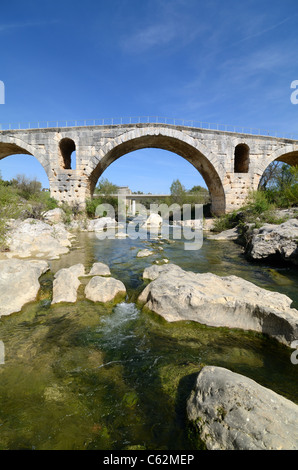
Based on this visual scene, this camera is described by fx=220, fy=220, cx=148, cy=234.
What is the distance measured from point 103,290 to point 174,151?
709 inches

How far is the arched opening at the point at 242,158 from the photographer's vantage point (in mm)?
17795

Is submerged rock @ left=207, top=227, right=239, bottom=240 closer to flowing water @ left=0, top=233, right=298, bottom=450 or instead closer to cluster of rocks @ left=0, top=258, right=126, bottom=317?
flowing water @ left=0, top=233, right=298, bottom=450

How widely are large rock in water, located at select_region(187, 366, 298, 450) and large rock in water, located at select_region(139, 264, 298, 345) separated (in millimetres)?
1300

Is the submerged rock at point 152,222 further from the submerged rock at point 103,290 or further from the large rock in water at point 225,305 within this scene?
the large rock in water at point 225,305

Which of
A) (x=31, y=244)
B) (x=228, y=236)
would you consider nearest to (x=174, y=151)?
(x=228, y=236)

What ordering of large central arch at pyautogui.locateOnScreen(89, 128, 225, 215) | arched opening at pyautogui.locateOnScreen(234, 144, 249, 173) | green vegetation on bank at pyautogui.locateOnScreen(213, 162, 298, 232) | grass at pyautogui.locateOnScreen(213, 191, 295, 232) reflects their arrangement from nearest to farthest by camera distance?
grass at pyautogui.locateOnScreen(213, 191, 295, 232), green vegetation on bank at pyautogui.locateOnScreen(213, 162, 298, 232), large central arch at pyautogui.locateOnScreen(89, 128, 225, 215), arched opening at pyautogui.locateOnScreen(234, 144, 249, 173)

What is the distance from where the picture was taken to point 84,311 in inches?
142

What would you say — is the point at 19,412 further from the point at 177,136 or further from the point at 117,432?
the point at 177,136

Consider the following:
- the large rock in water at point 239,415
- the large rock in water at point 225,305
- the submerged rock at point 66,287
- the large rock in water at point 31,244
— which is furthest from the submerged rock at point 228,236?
the large rock in water at point 239,415

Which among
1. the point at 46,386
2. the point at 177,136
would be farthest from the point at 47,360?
the point at 177,136

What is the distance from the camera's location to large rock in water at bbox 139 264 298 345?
109 inches

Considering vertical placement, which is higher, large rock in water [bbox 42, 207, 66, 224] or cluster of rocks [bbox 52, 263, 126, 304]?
large rock in water [bbox 42, 207, 66, 224]

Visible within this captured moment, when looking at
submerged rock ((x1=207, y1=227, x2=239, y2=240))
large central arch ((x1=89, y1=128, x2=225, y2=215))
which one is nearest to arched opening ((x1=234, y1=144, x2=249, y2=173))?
large central arch ((x1=89, y1=128, x2=225, y2=215))
